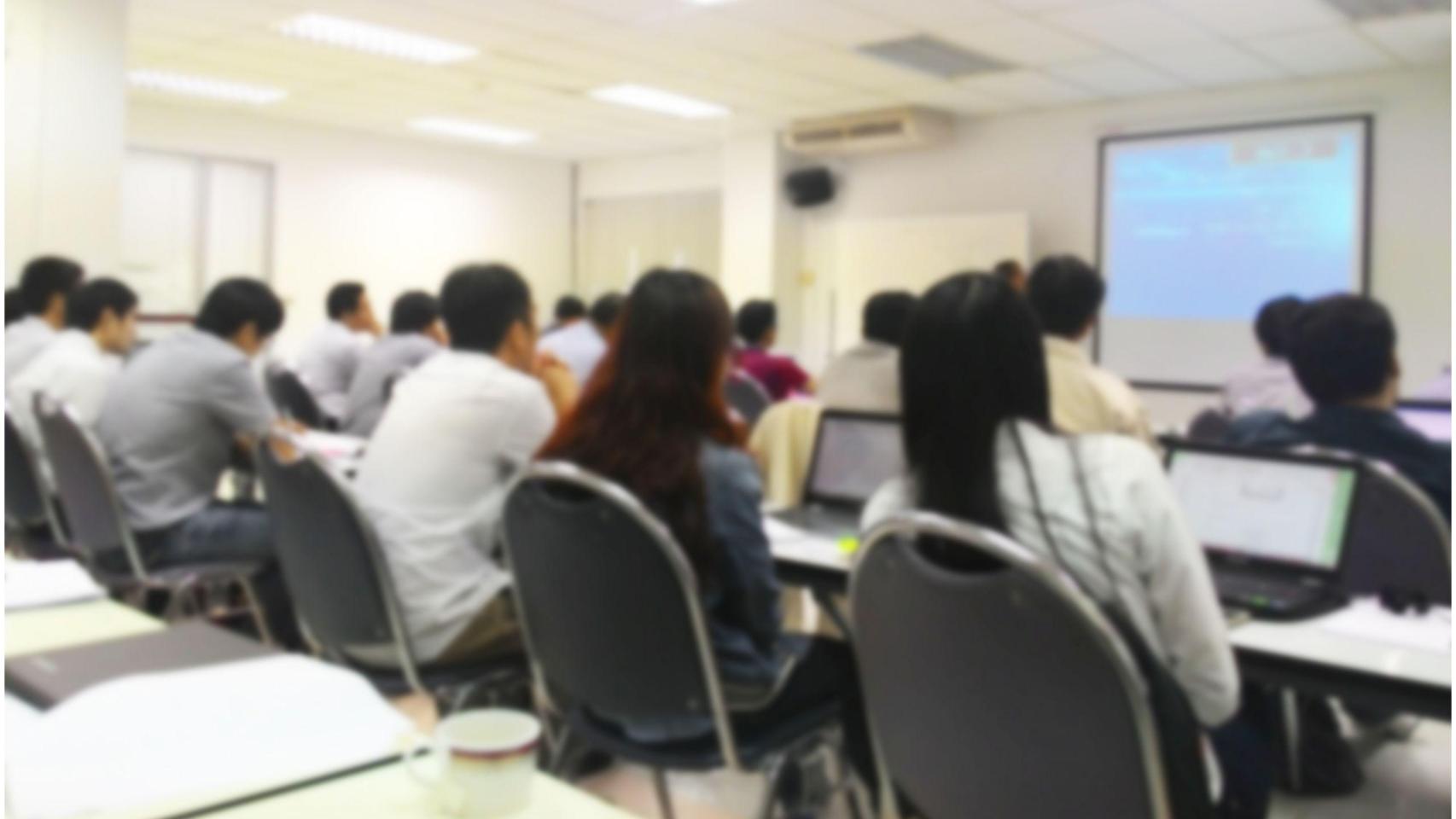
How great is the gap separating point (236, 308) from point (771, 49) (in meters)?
3.53

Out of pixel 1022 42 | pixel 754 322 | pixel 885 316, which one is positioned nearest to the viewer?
pixel 885 316

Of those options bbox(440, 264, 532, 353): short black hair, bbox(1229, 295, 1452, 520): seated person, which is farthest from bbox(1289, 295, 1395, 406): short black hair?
bbox(440, 264, 532, 353): short black hair

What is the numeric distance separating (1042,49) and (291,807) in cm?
567

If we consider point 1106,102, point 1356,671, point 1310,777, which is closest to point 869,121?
point 1106,102

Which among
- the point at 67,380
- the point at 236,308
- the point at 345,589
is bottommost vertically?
the point at 345,589

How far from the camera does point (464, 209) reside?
9859 millimetres

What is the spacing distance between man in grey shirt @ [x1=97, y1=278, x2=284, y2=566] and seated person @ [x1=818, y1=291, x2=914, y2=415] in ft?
5.20

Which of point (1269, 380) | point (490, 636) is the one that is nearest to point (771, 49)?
point (1269, 380)

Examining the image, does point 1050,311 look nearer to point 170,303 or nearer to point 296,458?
point 296,458

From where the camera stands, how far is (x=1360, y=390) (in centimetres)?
234

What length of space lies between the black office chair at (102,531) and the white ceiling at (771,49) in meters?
2.99

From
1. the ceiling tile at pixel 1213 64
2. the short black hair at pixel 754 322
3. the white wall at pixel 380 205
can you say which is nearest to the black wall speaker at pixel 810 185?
the white wall at pixel 380 205

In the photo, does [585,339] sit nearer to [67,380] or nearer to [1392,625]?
[67,380]

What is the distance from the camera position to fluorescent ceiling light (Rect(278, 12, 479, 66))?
5.76 metres
